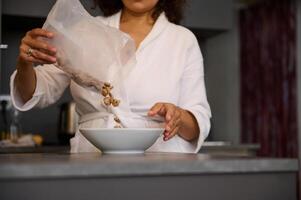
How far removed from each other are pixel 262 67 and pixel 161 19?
2.35 metres

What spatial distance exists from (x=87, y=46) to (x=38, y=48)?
125 mm

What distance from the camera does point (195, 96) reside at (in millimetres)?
1434

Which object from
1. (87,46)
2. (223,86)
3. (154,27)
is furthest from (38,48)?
(223,86)

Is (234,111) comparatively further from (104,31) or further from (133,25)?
(104,31)

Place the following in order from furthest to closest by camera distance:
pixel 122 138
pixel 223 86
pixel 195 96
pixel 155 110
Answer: pixel 223 86
pixel 195 96
pixel 155 110
pixel 122 138

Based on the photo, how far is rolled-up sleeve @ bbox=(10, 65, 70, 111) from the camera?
1290 millimetres

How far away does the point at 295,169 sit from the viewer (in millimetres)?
907

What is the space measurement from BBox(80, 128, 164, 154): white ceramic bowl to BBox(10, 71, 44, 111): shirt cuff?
0.26 m

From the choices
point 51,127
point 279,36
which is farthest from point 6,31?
point 279,36

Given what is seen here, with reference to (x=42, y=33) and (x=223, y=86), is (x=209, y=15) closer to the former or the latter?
(x=223, y=86)

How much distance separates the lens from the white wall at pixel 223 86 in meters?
3.19

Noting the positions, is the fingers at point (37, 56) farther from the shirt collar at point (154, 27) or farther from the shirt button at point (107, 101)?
the shirt collar at point (154, 27)

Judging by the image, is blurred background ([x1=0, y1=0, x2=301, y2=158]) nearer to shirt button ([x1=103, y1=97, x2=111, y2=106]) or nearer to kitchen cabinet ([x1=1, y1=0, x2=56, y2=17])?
kitchen cabinet ([x1=1, y1=0, x2=56, y2=17])

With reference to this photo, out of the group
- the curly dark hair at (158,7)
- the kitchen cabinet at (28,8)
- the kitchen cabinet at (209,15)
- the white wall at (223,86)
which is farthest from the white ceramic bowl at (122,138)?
the white wall at (223,86)
